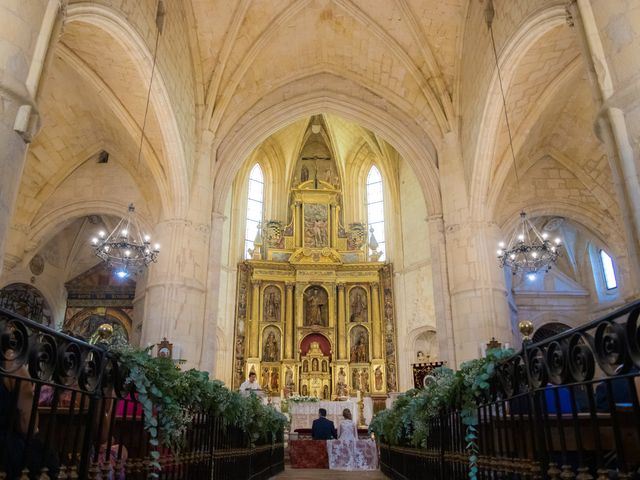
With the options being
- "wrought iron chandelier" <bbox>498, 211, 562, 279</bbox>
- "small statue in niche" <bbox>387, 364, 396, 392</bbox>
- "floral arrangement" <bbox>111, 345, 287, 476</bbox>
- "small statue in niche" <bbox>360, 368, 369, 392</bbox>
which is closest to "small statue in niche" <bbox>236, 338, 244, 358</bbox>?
"small statue in niche" <bbox>360, 368, 369, 392</bbox>

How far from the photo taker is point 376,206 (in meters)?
24.0

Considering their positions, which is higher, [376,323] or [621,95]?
[376,323]

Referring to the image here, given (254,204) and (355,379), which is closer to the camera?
(355,379)

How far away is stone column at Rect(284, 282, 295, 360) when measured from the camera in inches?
818

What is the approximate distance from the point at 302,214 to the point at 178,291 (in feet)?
35.5

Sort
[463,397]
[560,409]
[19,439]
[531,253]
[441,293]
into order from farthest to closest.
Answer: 1. [441,293]
2. [531,253]
3. [463,397]
4. [560,409]
5. [19,439]

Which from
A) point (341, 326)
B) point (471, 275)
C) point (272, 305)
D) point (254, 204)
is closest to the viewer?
point (471, 275)

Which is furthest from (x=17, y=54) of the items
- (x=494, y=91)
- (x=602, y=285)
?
(x=602, y=285)

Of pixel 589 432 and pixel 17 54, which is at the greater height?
pixel 17 54

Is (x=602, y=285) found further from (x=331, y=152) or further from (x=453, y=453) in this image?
(x=453, y=453)

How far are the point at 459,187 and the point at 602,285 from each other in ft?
28.4

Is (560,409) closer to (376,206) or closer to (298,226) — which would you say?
(298,226)

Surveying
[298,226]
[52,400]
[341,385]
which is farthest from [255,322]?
[52,400]

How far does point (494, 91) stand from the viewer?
1223cm
